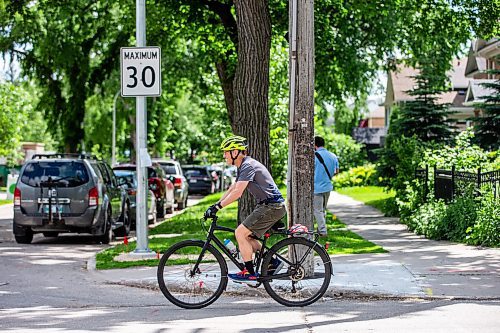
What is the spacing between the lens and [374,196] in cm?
3931

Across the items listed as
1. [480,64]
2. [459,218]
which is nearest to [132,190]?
[459,218]

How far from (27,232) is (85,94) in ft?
58.5

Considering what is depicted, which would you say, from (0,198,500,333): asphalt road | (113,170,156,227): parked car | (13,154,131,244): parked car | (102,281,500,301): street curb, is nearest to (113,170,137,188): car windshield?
(113,170,156,227): parked car

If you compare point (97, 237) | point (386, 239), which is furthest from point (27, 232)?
point (386, 239)

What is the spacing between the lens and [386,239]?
1877 centimetres

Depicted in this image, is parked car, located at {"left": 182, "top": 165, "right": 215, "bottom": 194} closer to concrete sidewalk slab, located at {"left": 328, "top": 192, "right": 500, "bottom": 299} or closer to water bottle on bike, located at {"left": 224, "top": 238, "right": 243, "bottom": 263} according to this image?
concrete sidewalk slab, located at {"left": 328, "top": 192, "right": 500, "bottom": 299}

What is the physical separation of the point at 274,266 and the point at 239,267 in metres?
0.38

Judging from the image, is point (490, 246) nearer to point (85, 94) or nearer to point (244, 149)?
point (244, 149)

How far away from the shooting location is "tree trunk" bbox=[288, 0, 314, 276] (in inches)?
491

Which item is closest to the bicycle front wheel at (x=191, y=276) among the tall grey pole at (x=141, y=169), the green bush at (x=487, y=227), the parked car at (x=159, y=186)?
the tall grey pole at (x=141, y=169)

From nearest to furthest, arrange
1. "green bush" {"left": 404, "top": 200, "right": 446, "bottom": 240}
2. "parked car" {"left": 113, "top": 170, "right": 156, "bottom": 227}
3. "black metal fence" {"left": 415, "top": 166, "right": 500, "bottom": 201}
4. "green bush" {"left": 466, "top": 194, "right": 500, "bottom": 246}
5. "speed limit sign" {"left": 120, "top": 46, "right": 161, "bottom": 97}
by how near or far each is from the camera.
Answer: "speed limit sign" {"left": 120, "top": 46, "right": 161, "bottom": 97}
"green bush" {"left": 466, "top": 194, "right": 500, "bottom": 246}
"black metal fence" {"left": 415, "top": 166, "right": 500, "bottom": 201}
"green bush" {"left": 404, "top": 200, "right": 446, "bottom": 240}
"parked car" {"left": 113, "top": 170, "right": 156, "bottom": 227}

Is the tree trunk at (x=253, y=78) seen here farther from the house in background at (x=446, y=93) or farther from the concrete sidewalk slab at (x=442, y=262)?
the house in background at (x=446, y=93)

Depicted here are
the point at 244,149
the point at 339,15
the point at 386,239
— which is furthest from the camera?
the point at 339,15

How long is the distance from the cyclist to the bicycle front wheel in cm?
20
